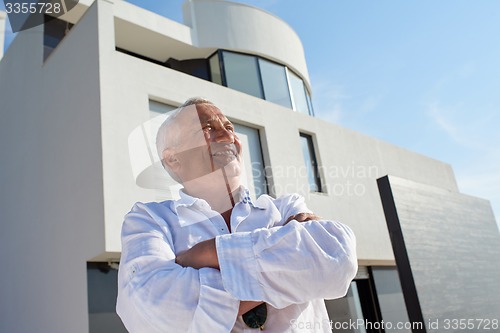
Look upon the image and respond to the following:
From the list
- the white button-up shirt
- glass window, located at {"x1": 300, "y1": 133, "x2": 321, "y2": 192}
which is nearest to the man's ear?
the white button-up shirt

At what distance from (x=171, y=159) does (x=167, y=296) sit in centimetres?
55

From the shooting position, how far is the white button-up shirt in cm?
99

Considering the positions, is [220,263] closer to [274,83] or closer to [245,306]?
[245,306]

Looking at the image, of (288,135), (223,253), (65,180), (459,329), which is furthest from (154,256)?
(288,135)

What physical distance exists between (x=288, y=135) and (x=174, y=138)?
7.62m

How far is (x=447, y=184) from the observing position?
47.5ft

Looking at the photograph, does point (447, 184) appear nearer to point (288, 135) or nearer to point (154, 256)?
point (288, 135)

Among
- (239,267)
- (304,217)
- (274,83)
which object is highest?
(274,83)

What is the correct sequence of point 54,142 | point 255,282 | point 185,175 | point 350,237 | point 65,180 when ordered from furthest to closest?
point 54,142 → point 65,180 → point 185,175 → point 350,237 → point 255,282

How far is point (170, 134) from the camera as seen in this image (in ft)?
4.68

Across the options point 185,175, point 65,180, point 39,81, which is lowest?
point 185,175

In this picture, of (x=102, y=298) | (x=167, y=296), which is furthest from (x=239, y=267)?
(x=102, y=298)

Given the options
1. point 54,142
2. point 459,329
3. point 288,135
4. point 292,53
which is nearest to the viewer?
point 459,329

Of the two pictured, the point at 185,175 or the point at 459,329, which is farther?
the point at 459,329
